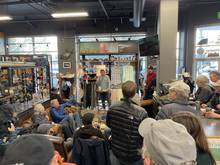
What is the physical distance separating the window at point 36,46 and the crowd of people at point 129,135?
6.39m

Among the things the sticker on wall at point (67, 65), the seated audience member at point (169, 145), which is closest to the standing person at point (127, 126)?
the seated audience member at point (169, 145)

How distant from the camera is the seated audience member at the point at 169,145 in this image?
107cm

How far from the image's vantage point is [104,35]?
10.9 meters

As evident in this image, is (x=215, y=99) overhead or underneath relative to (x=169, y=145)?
underneath

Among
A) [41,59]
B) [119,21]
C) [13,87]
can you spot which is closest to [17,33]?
[41,59]

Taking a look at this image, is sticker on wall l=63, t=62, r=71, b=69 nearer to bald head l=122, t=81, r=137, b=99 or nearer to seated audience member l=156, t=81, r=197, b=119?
bald head l=122, t=81, r=137, b=99

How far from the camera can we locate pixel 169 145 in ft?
3.54

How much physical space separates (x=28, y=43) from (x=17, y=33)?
76 centimetres

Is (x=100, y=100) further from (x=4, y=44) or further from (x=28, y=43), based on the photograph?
(x=4, y=44)

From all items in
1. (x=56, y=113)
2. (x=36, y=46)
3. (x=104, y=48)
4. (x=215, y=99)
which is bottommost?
(x=56, y=113)

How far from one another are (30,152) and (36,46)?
1145 cm

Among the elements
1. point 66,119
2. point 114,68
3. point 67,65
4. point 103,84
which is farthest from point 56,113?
point 67,65

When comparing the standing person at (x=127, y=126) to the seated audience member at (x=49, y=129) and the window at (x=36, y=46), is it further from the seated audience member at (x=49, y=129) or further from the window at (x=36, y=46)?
the window at (x=36, y=46)

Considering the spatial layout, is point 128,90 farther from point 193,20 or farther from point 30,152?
point 193,20
